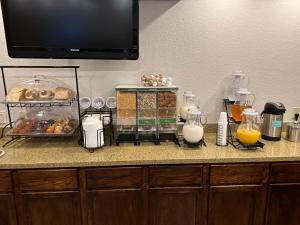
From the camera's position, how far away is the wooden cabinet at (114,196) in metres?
1.69

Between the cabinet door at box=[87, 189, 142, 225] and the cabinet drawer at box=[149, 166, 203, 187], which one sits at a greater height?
the cabinet drawer at box=[149, 166, 203, 187]

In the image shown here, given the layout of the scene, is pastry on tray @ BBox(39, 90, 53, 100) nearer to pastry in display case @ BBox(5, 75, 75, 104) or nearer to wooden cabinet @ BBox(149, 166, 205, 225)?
pastry in display case @ BBox(5, 75, 75, 104)

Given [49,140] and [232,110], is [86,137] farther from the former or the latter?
[232,110]

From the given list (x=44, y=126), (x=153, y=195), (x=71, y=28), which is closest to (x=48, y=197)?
(x=44, y=126)

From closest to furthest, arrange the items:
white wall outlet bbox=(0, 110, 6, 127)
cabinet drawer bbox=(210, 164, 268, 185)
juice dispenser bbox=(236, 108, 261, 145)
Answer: cabinet drawer bbox=(210, 164, 268, 185) < juice dispenser bbox=(236, 108, 261, 145) < white wall outlet bbox=(0, 110, 6, 127)

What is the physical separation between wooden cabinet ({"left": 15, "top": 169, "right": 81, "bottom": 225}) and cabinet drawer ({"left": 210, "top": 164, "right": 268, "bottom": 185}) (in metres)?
0.88

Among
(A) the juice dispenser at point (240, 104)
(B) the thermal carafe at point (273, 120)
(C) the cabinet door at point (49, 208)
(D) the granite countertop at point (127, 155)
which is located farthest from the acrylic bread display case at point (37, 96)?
(B) the thermal carafe at point (273, 120)

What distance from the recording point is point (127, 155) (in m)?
1.75

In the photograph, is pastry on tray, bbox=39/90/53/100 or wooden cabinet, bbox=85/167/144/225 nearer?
wooden cabinet, bbox=85/167/144/225

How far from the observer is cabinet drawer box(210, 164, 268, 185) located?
1.74m

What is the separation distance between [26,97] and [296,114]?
2092 millimetres

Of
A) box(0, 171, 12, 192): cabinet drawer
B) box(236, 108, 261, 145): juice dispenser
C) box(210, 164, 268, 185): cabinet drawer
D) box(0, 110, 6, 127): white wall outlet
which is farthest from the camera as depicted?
box(0, 110, 6, 127): white wall outlet

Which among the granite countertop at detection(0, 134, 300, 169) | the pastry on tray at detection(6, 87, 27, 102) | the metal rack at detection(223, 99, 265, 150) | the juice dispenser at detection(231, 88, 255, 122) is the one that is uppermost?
the pastry on tray at detection(6, 87, 27, 102)

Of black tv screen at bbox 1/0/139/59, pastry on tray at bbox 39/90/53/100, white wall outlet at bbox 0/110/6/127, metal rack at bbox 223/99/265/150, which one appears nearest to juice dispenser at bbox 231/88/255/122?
metal rack at bbox 223/99/265/150
